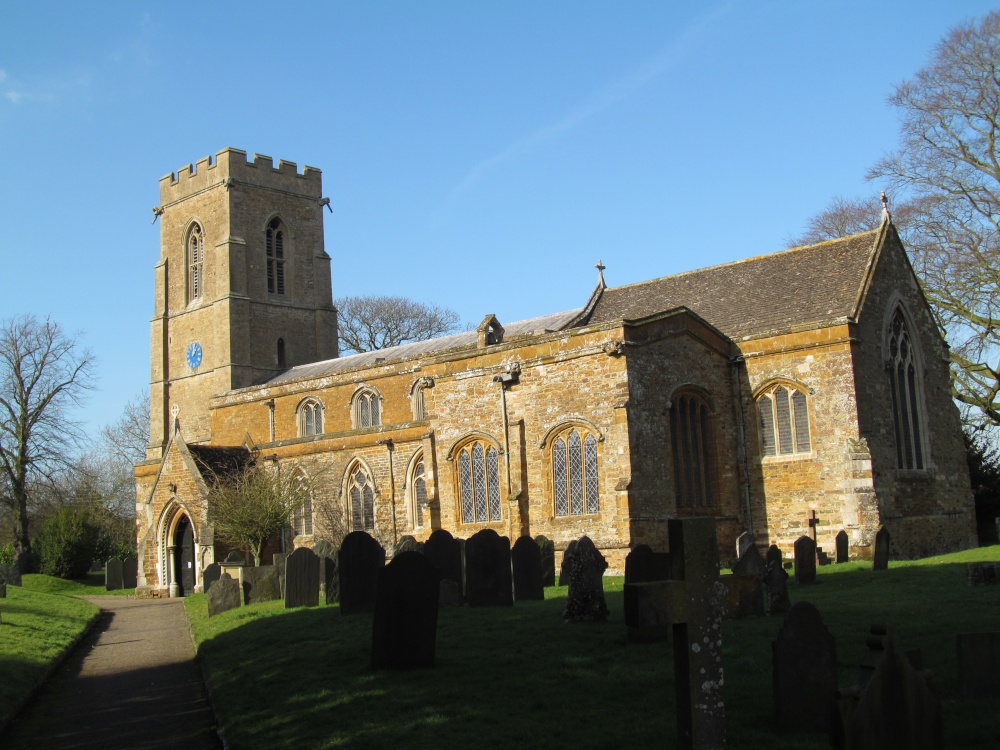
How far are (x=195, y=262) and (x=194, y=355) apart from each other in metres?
4.15

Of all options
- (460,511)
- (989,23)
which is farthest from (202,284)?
(989,23)

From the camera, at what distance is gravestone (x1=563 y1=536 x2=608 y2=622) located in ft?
43.1

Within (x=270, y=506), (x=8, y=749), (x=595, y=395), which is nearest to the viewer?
(x=8, y=749)

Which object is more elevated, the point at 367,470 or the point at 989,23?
the point at 989,23

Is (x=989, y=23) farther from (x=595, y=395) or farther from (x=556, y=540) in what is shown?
(x=556, y=540)

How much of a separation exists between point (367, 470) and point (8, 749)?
20439 millimetres

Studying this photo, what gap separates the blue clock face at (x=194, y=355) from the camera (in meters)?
43.2

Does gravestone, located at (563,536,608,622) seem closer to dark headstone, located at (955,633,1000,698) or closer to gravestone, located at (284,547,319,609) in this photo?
dark headstone, located at (955,633,1000,698)

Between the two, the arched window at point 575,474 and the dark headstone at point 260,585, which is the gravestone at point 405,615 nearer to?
the dark headstone at point 260,585

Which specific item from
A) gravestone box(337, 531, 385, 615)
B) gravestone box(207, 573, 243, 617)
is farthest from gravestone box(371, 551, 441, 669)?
gravestone box(207, 573, 243, 617)

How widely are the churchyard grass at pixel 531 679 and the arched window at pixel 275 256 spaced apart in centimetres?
3038

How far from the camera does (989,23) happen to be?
2916 centimetres

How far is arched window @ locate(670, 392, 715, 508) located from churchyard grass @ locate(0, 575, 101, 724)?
41.6 ft

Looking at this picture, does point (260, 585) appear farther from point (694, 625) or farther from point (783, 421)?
point (694, 625)
